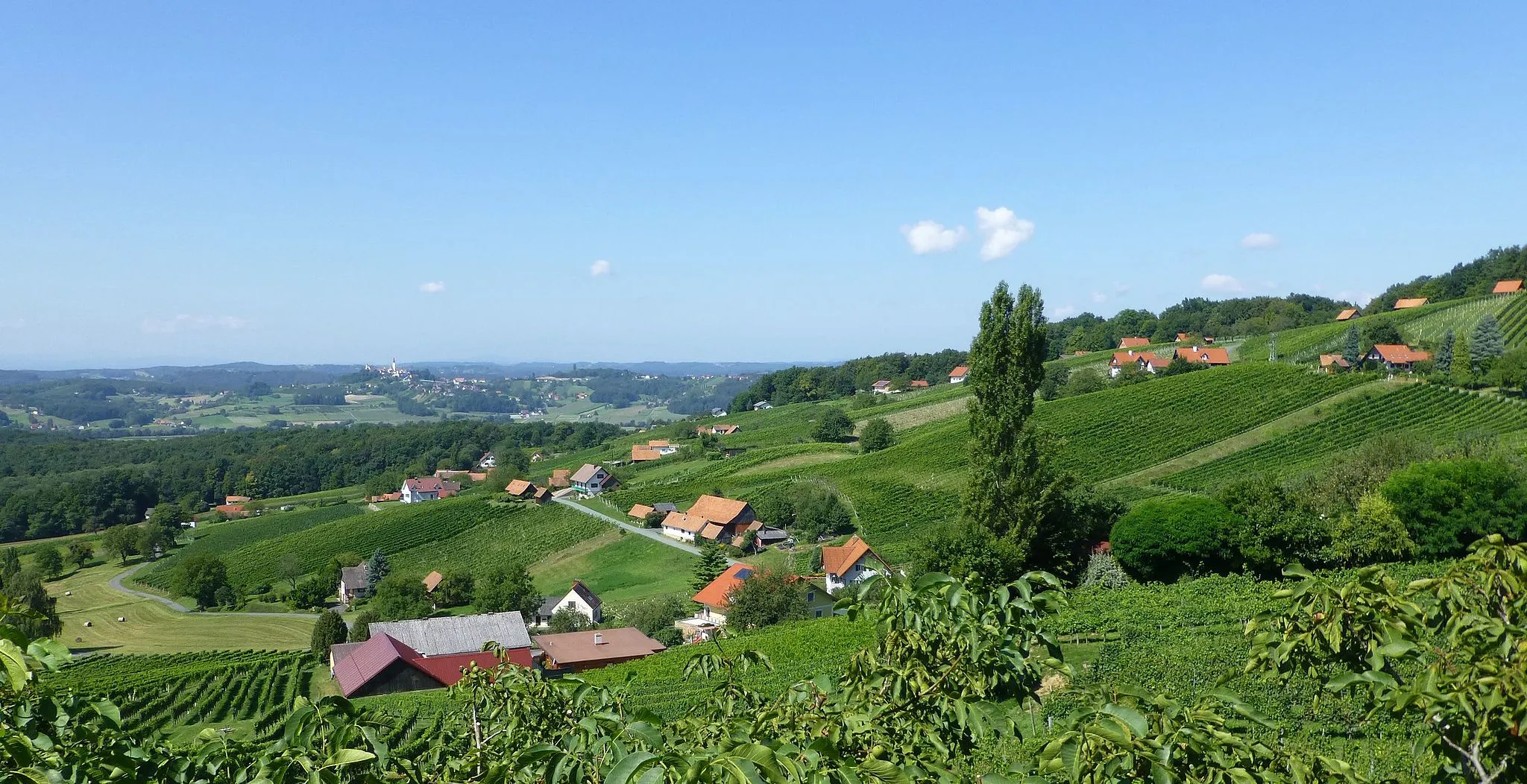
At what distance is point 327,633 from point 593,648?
1357 centimetres

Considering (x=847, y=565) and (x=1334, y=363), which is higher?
(x=1334, y=363)

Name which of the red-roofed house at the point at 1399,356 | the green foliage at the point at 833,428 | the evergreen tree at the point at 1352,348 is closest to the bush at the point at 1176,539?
the red-roofed house at the point at 1399,356

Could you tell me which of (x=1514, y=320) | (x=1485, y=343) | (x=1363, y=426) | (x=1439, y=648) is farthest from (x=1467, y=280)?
(x=1439, y=648)

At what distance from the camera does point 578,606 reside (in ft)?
140

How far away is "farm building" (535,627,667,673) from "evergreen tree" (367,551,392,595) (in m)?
24.2

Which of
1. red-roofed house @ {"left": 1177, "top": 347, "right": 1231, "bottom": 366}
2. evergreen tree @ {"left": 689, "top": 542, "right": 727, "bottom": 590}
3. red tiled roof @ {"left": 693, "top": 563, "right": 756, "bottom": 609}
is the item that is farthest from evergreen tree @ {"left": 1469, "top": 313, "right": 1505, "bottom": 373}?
evergreen tree @ {"left": 689, "top": 542, "right": 727, "bottom": 590}

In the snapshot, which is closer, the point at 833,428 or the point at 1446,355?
the point at 1446,355

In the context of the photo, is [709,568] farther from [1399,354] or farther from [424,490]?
[424,490]

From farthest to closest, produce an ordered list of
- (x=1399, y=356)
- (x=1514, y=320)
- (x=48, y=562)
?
(x=48, y=562), (x=1514, y=320), (x=1399, y=356)

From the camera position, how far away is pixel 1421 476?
25.3m

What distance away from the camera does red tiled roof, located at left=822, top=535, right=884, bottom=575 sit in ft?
133

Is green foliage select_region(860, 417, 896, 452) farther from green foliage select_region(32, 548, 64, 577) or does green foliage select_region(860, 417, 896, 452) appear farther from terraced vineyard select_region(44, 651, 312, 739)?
green foliage select_region(32, 548, 64, 577)

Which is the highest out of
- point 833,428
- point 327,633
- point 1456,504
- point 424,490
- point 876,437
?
point 1456,504

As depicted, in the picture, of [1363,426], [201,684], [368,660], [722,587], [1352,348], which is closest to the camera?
[368,660]
